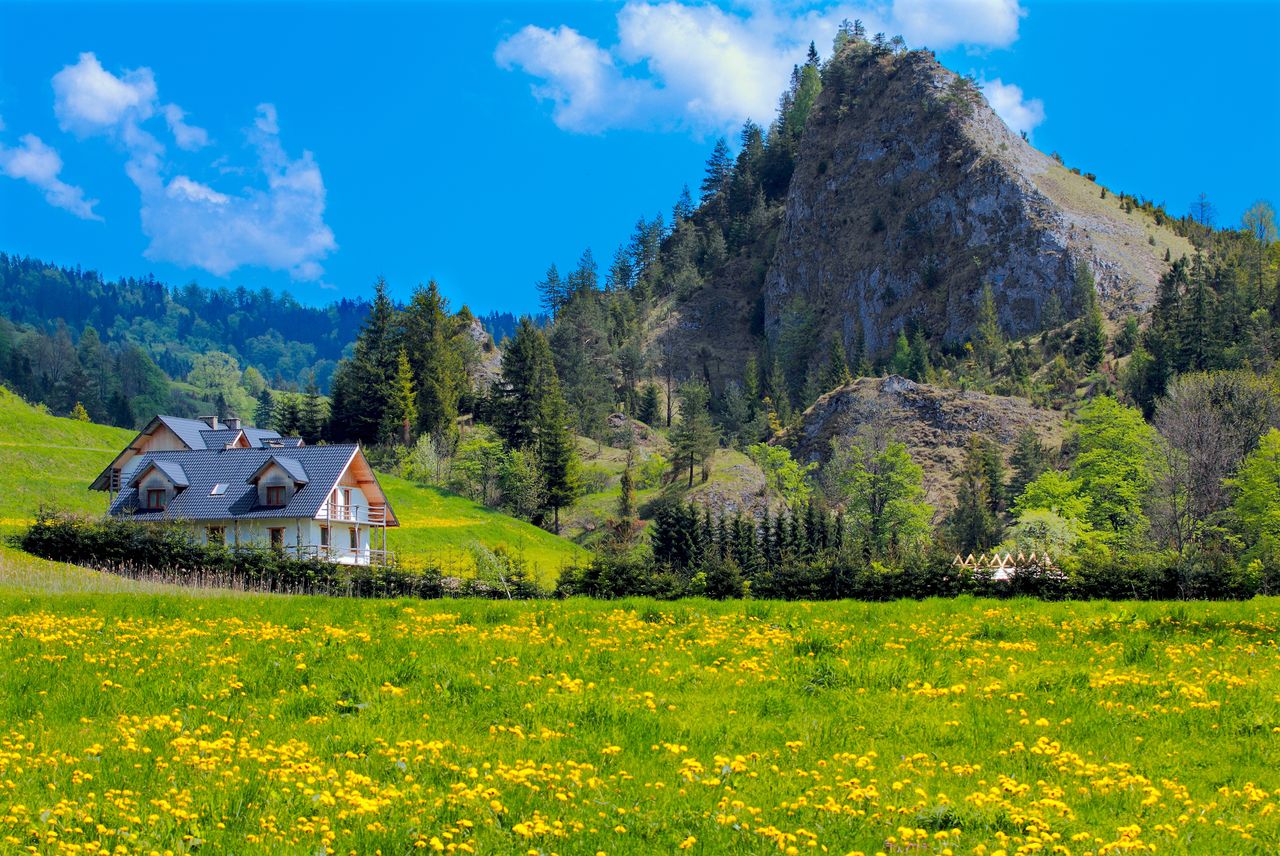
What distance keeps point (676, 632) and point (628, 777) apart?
875 centimetres

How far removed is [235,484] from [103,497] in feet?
41.1

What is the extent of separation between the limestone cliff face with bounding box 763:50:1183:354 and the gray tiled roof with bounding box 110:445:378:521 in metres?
92.1

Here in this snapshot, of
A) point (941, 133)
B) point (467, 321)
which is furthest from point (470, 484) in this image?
point (941, 133)

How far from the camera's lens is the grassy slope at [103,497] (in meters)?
63.2

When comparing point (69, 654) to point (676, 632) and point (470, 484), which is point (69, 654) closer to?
point (676, 632)

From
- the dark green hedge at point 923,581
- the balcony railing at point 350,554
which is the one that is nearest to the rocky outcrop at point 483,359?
the balcony railing at point 350,554

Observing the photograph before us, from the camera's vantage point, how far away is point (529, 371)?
105 m

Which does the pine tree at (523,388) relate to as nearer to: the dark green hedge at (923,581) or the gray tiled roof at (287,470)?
the gray tiled roof at (287,470)

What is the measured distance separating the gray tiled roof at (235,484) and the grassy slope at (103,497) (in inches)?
236

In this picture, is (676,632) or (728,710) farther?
(676,632)

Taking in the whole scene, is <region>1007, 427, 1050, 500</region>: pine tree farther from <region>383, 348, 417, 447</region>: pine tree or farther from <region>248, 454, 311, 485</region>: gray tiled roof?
<region>248, 454, 311, 485</region>: gray tiled roof

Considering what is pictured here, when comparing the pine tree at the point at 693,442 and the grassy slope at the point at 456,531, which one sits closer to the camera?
the grassy slope at the point at 456,531

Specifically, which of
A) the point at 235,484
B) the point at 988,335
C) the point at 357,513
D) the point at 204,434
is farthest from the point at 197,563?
the point at 988,335

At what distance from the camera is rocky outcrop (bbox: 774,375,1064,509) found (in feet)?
320
